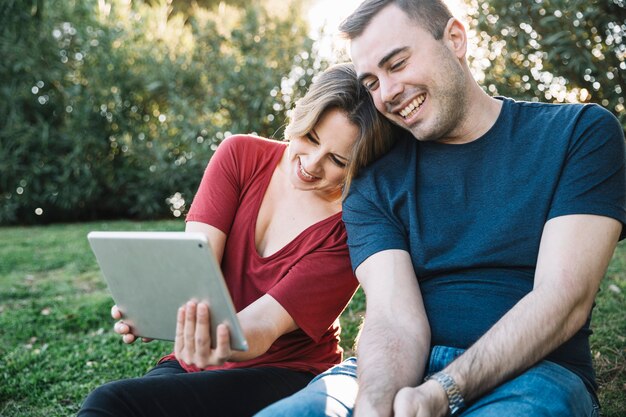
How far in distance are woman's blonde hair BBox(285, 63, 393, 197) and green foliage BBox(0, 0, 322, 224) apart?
27.9 feet

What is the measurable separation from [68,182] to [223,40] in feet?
13.2

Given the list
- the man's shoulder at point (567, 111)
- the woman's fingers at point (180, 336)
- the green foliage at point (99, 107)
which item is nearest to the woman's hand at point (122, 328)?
the woman's fingers at point (180, 336)

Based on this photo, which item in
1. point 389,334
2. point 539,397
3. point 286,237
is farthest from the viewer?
point 286,237

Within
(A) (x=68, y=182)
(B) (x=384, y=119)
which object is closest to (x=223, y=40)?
(A) (x=68, y=182)

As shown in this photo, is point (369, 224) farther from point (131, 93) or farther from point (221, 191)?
point (131, 93)

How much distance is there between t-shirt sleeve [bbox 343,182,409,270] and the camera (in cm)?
240

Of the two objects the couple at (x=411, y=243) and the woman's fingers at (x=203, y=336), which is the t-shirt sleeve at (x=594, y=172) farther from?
the woman's fingers at (x=203, y=336)

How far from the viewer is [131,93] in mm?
12242

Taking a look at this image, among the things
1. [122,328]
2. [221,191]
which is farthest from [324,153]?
[122,328]

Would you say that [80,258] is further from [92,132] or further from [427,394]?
[427,394]

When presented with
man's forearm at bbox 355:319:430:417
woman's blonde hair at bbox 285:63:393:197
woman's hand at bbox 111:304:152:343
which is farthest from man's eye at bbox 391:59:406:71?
woman's hand at bbox 111:304:152:343

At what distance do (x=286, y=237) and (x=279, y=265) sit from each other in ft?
0.43

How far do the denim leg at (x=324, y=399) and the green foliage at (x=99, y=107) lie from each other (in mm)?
9063

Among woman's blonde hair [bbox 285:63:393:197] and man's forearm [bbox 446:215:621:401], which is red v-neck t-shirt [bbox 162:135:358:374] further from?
man's forearm [bbox 446:215:621:401]
